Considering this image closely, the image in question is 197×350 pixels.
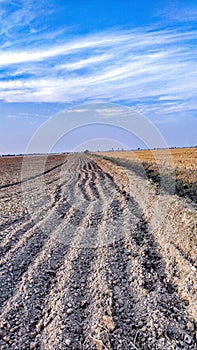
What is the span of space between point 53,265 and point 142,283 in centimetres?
180

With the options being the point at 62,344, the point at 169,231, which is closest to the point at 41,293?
the point at 62,344

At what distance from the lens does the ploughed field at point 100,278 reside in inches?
167

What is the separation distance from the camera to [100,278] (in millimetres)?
5824

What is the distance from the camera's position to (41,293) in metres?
5.44

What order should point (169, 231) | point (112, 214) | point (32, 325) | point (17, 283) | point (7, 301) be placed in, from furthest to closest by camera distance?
point (112, 214) → point (169, 231) → point (17, 283) → point (7, 301) → point (32, 325)

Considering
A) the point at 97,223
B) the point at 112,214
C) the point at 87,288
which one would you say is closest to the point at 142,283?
the point at 87,288

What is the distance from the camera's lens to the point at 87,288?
5547mm

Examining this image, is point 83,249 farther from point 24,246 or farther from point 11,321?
point 11,321

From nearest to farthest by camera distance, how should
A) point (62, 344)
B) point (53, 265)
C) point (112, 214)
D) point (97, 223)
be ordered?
point (62, 344) < point (53, 265) < point (97, 223) < point (112, 214)

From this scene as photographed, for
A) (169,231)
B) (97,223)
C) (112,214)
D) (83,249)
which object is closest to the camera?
(83,249)

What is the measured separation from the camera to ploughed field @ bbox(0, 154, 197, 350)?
423cm

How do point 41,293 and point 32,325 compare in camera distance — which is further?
point 41,293

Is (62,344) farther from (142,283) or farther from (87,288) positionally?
(142,283)

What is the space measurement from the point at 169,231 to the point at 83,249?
1953 millimetres
